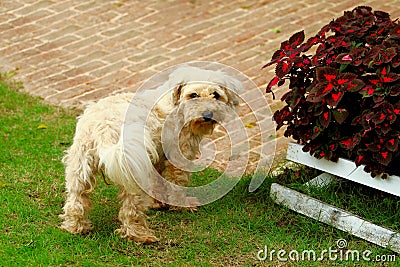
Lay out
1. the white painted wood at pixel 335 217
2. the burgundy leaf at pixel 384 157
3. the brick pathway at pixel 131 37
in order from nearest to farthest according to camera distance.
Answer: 1. the burgundy leaf at pixel 384 157
2. the white painted wood at pixel 335 217
3. the brick pathway at pixel 131 37

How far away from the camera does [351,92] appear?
5.36 metres

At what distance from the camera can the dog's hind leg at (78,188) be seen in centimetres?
518

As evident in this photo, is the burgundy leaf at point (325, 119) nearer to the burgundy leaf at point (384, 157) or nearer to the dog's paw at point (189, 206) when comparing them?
the burgundy leaf at point (384, 157)

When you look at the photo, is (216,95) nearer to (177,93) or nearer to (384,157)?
(177,93)

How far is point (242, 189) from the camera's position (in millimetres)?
6105

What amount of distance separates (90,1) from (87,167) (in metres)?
5.85

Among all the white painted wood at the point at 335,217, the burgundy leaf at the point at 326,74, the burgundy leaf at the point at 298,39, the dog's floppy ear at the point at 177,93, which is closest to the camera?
the white painted wood at the point at 335,217

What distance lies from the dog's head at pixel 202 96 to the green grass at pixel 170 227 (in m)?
0.75

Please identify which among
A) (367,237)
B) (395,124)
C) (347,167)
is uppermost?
(395,124)

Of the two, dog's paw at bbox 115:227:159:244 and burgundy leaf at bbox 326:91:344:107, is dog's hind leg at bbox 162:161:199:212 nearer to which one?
dog's paw at bbox 115:227:159:244

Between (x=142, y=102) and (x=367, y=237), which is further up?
(x=142, y=102)

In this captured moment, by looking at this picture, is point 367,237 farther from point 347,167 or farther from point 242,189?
point 242,189

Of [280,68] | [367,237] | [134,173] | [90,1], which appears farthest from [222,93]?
[90,1]

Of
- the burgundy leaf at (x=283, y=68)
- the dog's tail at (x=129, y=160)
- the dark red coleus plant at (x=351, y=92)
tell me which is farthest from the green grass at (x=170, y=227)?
the burgundy leaf at (x=283, y=68)
